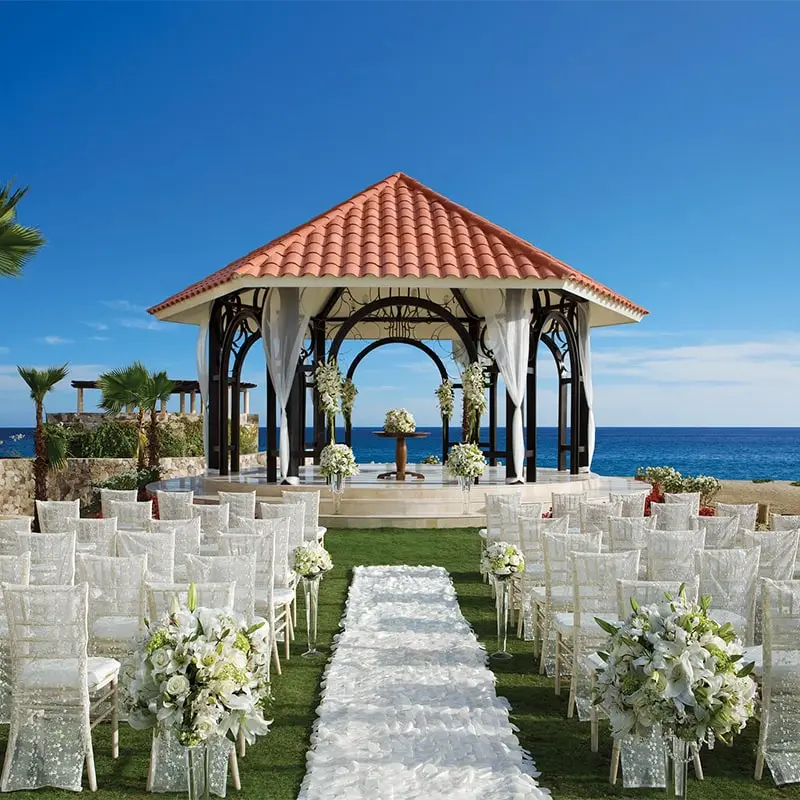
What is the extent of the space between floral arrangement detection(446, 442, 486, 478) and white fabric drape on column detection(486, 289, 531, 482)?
4.60 ft

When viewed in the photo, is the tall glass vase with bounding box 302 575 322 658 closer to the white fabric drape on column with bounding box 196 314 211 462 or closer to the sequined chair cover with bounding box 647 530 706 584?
the sequined chair cover with bounding box 647 530 706 584

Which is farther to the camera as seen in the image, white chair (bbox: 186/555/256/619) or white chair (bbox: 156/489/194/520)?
white chair (bbox: 156/489/194/520)

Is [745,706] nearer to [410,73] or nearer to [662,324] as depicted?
[410,73]

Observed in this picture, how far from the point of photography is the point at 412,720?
508cm

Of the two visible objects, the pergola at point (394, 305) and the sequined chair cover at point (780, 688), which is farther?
the pergola at point (394, 305)

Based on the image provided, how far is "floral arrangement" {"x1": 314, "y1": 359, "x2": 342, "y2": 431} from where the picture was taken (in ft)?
48.0

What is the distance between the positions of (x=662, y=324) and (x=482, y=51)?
58.4m

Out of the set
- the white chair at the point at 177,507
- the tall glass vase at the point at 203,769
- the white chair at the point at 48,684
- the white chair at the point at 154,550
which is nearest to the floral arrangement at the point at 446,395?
the white chair at the point at 177,507

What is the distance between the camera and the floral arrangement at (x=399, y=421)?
1558 centimetres

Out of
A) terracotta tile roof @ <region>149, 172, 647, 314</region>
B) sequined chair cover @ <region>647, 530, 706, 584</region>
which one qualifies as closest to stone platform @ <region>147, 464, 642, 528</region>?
terracotta tile roof @ <region>149, 172, 647, 314</region>

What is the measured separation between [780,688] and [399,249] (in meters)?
11.3

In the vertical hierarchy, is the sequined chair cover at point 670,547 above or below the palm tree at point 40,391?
below

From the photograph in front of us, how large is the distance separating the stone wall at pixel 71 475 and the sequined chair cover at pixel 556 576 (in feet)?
46.5

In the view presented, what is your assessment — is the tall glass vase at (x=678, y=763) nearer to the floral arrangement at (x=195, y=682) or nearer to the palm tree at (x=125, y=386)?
the floral arrangement at (x=195, y=682)
